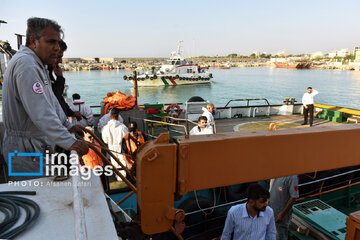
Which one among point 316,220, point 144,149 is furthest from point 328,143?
point 316,220

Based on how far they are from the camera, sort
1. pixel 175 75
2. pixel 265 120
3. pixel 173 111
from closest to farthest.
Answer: pixel 173 111 → pixel 265 120 → pixel 175 75

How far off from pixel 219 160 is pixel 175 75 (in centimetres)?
4645

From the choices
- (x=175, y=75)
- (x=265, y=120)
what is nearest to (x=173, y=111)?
(x=265, y=120)

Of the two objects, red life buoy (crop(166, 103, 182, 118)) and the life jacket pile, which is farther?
red life buoy (crop(166, 103, 182, 118))

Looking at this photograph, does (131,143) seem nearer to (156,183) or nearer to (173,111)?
(156,183)

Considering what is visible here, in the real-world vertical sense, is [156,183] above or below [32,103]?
below

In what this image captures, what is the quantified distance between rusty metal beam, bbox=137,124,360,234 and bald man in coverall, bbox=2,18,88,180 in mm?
570

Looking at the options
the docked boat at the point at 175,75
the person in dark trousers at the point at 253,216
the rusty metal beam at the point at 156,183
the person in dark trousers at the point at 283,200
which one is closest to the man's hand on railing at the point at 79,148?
the rusty metal beam at the point at 156,183

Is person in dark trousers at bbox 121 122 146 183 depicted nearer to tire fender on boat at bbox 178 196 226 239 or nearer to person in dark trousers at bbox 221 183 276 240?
tire fender on boat at bbox 178 196 226 239

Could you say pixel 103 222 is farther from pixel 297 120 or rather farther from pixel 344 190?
pixel 297 120

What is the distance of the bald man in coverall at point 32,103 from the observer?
1.77 m

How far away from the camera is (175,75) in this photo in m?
47.4

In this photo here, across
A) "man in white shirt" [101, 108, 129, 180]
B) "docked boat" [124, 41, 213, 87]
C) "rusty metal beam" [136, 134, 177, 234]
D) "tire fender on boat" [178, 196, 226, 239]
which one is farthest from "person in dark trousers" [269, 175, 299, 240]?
"docked boat" [124, 41, 213, 87]

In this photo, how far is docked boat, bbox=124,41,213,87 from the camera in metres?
45.9
